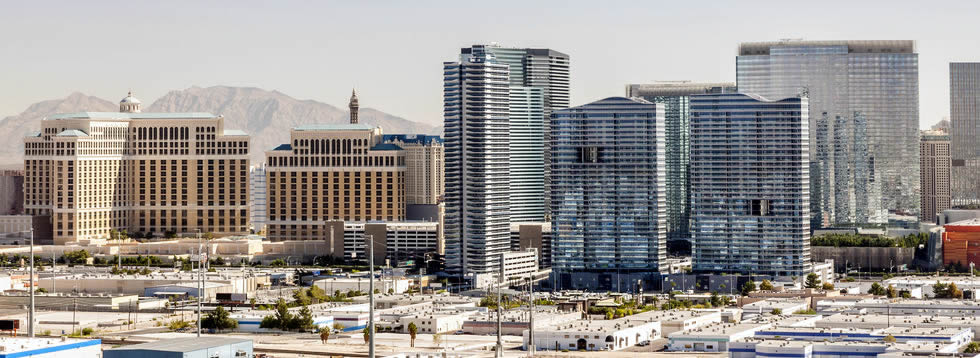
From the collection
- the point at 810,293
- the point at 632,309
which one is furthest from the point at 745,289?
the point at 632,309

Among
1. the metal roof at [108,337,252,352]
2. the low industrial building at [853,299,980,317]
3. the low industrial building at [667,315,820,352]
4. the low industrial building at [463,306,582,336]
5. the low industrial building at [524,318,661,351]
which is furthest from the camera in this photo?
the low industrial building at [853,299,980,317]

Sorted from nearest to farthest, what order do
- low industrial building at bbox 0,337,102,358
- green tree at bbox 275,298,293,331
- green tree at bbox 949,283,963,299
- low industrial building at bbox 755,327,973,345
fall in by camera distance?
low industrial building at bbox 0,337,102,358, low industrial building at bbox 755,327,973,345, green tree at bbox 275,298,293,331, green tree at bbox 949,283,963,299

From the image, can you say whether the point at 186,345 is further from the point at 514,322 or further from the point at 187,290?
the point at 187,290

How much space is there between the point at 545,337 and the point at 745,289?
216 ft

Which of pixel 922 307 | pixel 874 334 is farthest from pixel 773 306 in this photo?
pixel 874 334

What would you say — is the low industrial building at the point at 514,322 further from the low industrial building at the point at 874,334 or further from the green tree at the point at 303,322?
the low industrial building at the point at 874,334

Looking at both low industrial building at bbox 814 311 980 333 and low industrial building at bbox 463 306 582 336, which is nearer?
low industrial building at bbox 814 311 980 333

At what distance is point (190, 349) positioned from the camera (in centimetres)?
11019

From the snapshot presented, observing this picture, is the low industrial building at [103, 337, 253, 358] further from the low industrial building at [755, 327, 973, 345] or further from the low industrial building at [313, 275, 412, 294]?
the low industrial building at [313, 275, 412, 294]

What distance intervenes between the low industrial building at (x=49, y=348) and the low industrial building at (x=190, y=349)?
7.93ft

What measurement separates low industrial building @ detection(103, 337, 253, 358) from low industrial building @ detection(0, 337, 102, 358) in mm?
2417

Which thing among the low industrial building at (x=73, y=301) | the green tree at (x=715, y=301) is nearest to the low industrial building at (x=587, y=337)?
the green tree at (x=715, y=301)

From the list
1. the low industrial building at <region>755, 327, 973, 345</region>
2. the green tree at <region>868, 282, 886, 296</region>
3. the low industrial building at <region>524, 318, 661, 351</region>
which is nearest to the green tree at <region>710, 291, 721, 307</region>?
the green tree at <region>868, 282, 886, 296</region>

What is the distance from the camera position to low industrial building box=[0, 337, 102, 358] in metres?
110
